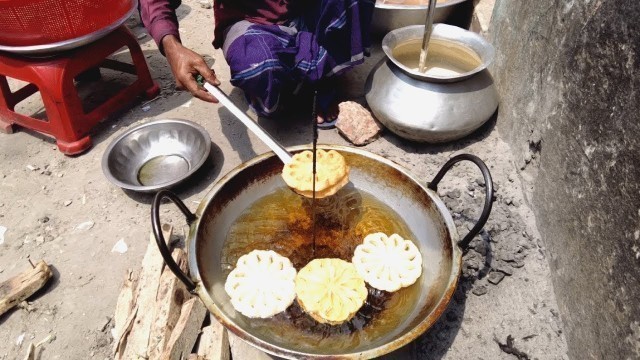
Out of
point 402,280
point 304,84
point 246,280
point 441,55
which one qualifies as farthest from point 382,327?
point 441,55

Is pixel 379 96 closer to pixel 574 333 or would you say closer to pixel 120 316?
pixel 574 333

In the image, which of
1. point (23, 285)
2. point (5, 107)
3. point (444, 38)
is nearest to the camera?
point (23, 285)

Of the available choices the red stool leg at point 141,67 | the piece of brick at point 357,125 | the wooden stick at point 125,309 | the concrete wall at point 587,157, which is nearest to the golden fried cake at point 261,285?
the wooden stick at point 125,309

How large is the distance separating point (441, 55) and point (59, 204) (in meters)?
3.31

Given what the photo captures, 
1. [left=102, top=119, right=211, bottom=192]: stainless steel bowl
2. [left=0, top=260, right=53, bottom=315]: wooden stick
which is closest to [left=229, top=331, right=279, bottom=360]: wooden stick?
[left=0, top=260, right=53, bottom=315]: wooden stick

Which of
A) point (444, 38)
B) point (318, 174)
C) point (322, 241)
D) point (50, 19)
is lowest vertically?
point (322, 241)

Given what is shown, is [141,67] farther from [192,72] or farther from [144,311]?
[144,311]

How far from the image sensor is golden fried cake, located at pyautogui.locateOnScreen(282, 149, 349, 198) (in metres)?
2.42

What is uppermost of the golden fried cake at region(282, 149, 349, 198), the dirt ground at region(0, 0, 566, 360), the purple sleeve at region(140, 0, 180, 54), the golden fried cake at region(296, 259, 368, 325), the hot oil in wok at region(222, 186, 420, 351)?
the purple sleeve at region(140, 0, 180, 54)

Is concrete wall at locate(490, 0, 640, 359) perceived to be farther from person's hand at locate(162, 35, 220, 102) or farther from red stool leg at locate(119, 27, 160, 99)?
red stool leg at locate(119, 27, 160, 99)

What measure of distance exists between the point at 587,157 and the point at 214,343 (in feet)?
7.07

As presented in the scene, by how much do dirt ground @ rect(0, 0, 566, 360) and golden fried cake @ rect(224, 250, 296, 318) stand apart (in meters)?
0.78

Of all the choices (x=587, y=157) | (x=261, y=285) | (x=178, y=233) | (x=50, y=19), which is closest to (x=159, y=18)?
(x=50, y=19)

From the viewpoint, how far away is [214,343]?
2238 millimetres
